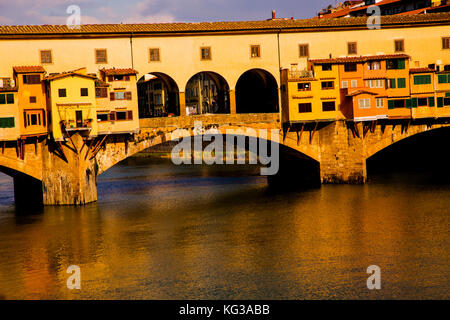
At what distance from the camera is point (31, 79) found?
3306 centimetres

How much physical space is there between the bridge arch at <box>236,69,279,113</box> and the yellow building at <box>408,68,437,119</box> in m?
8.41

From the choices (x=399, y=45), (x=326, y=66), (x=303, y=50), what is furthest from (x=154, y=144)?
(x=399, y=45)

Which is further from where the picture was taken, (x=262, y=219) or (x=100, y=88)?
(x=100, y=88)

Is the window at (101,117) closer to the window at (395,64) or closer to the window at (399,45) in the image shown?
the window at (395,64)

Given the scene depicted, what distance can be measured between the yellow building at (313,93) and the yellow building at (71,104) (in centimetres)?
1143

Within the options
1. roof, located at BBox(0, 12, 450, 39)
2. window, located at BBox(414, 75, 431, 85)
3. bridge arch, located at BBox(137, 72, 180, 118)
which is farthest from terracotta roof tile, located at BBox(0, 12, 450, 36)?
bridge arch, located at BBox(137, 72, 180, 118)

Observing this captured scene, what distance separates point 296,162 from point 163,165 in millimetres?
23930

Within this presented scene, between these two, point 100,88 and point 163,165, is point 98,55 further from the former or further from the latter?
point 163,165

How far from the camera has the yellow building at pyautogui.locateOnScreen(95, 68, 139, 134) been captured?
34312 millimetres

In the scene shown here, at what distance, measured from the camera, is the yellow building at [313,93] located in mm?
38000

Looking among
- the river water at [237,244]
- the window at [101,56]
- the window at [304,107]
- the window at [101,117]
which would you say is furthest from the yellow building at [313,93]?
the window at [101,117]

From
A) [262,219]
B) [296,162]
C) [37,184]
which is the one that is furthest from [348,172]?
[37,184]

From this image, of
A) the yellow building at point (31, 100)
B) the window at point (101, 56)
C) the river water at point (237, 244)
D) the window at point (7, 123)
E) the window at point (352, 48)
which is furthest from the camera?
the window at point (352, 48)

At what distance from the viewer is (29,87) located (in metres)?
33.0
